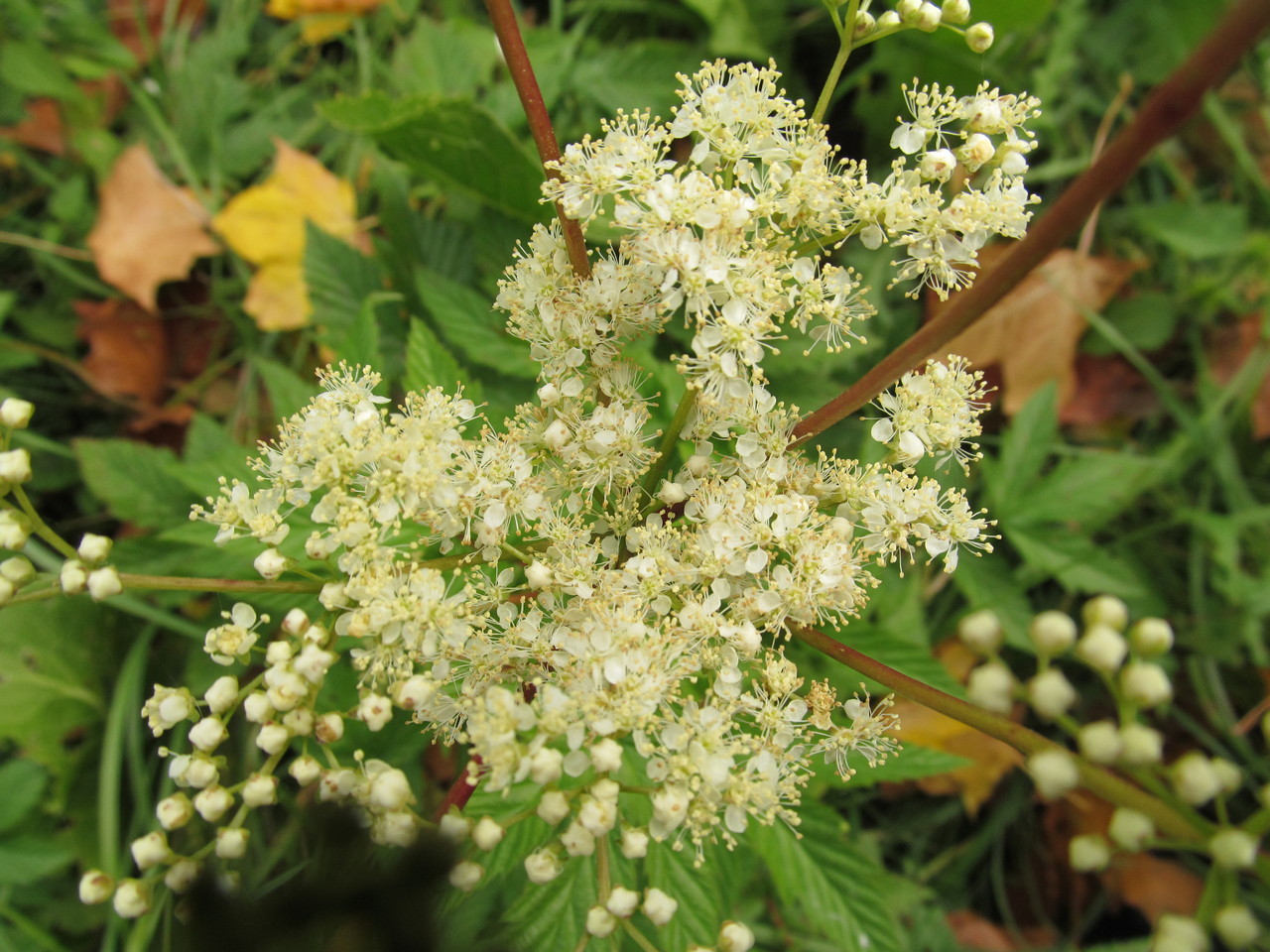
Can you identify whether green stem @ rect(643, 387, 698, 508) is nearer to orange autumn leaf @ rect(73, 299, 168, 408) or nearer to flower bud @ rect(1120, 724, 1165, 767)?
flower bud @ rect(1120, 724, 1165, 767)

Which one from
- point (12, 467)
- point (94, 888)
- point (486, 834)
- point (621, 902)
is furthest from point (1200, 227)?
point (94, 888)

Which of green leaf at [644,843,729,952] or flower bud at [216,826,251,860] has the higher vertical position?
green leaf at [644,843,729,952]

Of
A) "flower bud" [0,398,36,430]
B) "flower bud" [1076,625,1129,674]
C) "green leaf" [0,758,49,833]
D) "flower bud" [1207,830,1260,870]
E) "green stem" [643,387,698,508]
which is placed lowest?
"green leaf" [0,758,49,833]

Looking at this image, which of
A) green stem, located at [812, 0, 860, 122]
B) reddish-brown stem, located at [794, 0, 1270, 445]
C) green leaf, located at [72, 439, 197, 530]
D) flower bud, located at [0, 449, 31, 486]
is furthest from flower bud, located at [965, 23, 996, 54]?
green leaf, located at [72, 439, 197, 530]

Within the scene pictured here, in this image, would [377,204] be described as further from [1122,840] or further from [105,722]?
[1122,840]

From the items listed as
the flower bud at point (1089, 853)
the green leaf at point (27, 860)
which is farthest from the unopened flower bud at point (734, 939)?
the green leaf at point (27, 860)
